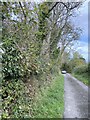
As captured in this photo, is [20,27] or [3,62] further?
[20,27]

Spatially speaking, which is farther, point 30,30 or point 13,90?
point 30,30

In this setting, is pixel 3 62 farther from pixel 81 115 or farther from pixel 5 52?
pixel 81 115

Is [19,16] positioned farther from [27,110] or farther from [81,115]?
[81,115]

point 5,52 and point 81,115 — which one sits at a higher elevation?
point 5,52

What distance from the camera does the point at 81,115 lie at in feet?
15.5

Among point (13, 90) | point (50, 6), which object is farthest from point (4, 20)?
point (50, 6)

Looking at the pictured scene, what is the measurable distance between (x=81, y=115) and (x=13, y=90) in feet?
6.74

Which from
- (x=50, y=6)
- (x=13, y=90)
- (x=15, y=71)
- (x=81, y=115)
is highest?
(x=50, y=6)

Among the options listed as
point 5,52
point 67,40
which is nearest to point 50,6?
point 5,52

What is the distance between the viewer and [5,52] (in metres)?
3.20

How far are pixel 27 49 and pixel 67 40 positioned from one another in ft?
28.0

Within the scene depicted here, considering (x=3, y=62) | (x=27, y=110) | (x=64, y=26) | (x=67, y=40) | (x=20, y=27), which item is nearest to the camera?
(x=3, y=62)

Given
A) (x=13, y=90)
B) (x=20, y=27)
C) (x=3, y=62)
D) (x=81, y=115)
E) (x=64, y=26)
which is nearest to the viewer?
(x=3, y=62)

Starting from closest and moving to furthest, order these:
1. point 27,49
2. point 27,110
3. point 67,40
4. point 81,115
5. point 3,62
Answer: point 3,62
point 27,110
point 27,49
point 81,115
point 67,40
